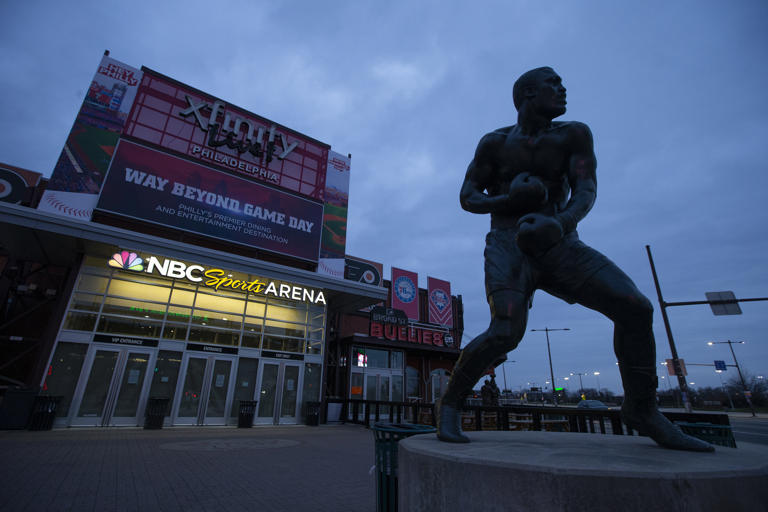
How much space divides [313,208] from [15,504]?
14.2 meters

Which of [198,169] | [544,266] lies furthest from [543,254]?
[198,169]

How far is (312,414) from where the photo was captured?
13.9 m

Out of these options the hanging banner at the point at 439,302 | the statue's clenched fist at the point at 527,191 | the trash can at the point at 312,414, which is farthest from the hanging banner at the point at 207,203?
the statue's clenched fist at the point at 527,191

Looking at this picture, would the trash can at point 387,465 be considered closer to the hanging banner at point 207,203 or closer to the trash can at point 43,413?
the trash can at point 43,413

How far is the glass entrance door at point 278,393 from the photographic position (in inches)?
532

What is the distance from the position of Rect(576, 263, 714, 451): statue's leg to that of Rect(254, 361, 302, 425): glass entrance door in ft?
44.5

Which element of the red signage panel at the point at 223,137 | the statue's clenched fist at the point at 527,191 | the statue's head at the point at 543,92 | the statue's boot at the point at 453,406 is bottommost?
the statue's boot at the point at 453,406

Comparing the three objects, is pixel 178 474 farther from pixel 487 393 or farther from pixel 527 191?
A: pixel 487 393

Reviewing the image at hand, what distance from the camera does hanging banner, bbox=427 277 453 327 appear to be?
24172 mm

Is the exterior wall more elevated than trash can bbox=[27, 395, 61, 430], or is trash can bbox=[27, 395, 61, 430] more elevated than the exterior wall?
the exterior wall

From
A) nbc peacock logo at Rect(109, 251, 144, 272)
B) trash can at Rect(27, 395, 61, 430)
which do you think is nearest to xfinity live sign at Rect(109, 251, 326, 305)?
nbc peacock logo at Rect(109, 251, 144, 272)

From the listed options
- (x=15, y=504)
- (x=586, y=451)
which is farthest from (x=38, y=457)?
(x=586, y=451)

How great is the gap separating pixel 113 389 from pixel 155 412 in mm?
1544

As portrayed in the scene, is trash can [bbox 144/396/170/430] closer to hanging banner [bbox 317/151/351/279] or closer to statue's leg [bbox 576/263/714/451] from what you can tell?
hanging banner [bbox 317/151/351/279]
